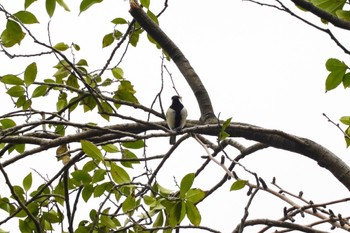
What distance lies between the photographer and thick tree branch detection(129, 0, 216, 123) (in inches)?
125

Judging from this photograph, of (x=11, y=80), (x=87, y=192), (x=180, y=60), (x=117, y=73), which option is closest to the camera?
(x=87, y=192)

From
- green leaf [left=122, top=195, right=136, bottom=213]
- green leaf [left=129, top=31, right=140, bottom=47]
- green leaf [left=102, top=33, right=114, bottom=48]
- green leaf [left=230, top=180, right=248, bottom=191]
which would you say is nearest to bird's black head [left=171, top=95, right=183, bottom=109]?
green leaf [left=129, top=31, right=140, bottom=47]

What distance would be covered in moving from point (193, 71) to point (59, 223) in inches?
47.3

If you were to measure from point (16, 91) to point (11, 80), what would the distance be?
0.35 ft

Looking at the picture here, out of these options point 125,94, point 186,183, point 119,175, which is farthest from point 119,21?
point 186,183

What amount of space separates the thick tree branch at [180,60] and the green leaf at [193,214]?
2.47 ft

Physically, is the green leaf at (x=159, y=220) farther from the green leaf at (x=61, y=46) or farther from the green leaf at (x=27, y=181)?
the green leaf at (x=61, y=46)

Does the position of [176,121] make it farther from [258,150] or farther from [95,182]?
[95,182]

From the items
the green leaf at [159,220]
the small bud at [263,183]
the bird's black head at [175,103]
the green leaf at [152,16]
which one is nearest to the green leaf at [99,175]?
the green leaf at [159,220]

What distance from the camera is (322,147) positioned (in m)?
2.78

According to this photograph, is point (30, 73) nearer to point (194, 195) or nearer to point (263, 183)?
point (194, 195)

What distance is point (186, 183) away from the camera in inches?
94.3

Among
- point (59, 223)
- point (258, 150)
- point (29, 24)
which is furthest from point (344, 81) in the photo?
point (59, 223)

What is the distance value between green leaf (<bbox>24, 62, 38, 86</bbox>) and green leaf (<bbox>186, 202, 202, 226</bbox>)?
122cm
